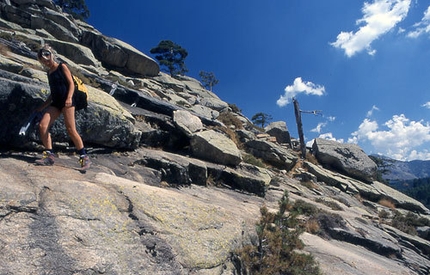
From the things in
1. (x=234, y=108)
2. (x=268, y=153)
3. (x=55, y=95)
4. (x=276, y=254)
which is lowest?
(x=276, y=254)

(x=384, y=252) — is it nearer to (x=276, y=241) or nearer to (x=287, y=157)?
(x=276, y=241)

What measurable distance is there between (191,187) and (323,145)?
2127cm

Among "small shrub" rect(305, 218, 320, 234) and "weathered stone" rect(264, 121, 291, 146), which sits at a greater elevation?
"weathered stone" rect(264, 121, 291, 146)

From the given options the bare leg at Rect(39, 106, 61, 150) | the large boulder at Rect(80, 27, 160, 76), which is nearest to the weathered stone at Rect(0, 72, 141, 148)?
the bare leg at Rect(39, 106, 61, 150)

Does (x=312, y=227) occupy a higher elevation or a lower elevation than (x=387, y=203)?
higher

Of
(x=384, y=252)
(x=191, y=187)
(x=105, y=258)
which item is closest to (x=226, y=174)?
(x=191, y=187)

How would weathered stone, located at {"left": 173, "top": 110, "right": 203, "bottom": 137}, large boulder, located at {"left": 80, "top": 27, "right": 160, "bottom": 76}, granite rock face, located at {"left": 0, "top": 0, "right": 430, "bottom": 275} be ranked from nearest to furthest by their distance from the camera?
granite rock face, located at {"left": 0, "top": 0, "right": 430, "bottom": 275}, weathered stone, located at {"left": 173, "top": 110, "right": 203, "bottom": 137}, large boulder, located at {"left": 80, "top": 27, "right": 160, "bottom": 76}

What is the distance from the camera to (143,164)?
8375 millimetres

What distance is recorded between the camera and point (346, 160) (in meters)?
24.7

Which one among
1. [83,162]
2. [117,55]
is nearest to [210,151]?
[83,162]

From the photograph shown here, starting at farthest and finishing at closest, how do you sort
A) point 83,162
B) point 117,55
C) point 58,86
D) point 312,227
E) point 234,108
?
point 234,108 → point 117,55 → point 312,227 → point 83,162 → point 58,86

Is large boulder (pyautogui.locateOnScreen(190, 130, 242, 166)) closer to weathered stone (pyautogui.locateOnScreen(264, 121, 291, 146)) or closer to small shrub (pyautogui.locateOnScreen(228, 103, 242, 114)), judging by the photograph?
weathered stone (pyautogui.locateOnScreen(264, 121, 291, 146))

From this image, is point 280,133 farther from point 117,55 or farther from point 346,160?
point 117,55

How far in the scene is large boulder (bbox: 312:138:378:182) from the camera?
2425 centimetres
